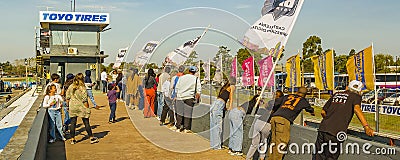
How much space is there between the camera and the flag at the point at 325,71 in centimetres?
1997

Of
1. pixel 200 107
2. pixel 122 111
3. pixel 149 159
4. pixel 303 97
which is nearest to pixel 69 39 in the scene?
pixel 122 111

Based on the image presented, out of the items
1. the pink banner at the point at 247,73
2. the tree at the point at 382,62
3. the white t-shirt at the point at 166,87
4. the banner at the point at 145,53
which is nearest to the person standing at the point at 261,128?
the pink banner at the point at 247,73

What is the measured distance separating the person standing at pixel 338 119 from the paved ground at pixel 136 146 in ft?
10.7

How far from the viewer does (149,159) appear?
9930 mm

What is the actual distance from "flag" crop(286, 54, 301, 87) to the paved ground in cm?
1193

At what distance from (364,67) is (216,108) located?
6403mm

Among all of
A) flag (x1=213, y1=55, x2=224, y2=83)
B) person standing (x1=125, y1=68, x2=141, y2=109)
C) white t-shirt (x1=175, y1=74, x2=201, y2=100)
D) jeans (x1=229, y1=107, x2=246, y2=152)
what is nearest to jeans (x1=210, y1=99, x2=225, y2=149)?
jeans (x1=229, y1=107, x2=246, y2=152)

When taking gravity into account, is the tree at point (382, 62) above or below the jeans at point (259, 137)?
above

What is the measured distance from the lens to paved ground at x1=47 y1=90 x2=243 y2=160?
10.3 m

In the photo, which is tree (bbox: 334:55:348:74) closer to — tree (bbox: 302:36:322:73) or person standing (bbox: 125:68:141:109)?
tree (bbox: 302:36:322:73)

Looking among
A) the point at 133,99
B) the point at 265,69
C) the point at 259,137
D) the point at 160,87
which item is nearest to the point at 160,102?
the point at 160,87

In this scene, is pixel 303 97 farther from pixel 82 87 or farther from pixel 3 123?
pixel 3 123

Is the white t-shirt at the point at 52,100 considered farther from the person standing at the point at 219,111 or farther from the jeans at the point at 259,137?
the jeans at the point at 259,137

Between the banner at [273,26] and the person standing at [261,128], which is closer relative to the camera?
the banner at [273,26]
